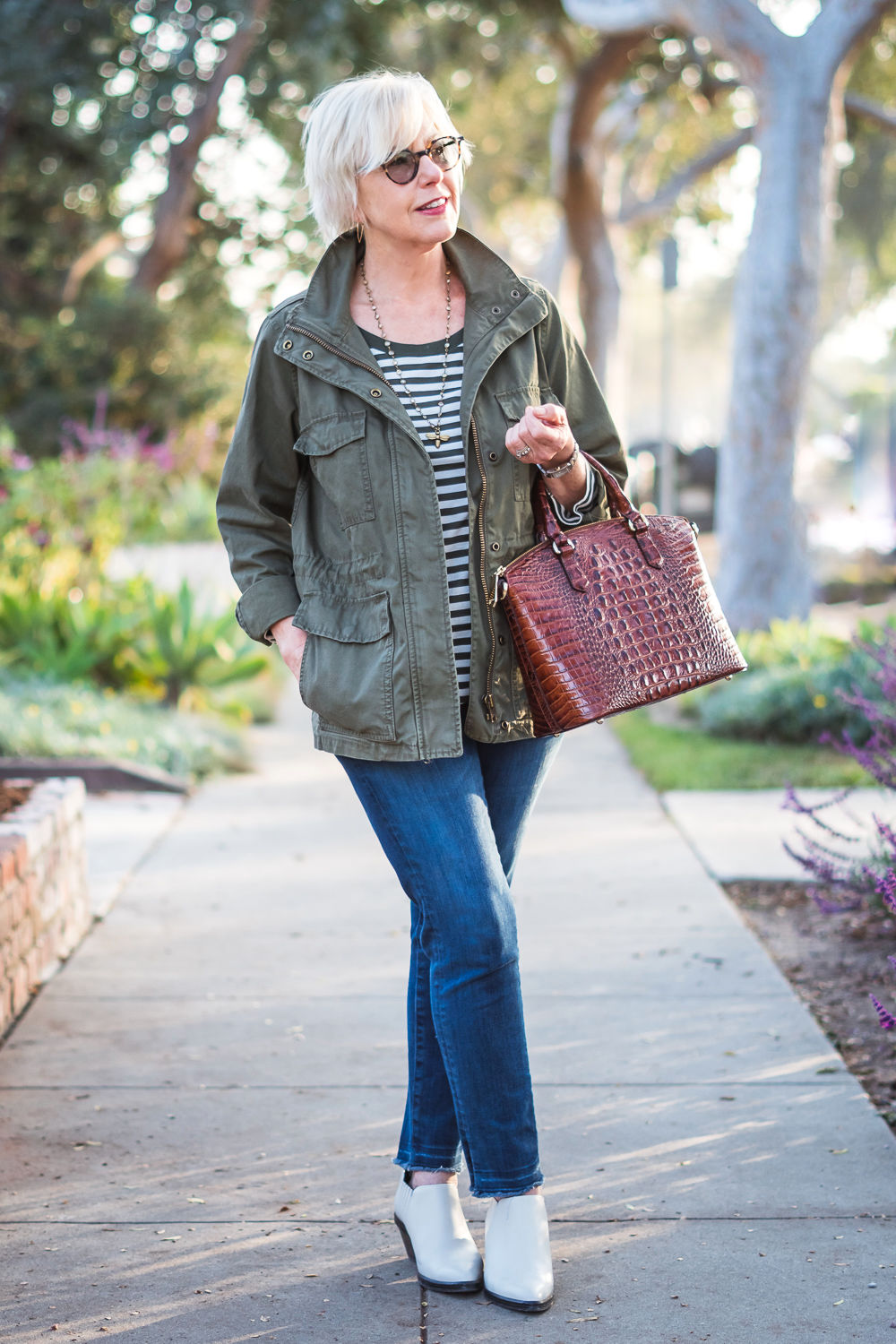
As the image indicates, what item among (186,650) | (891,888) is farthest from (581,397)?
(186,650)

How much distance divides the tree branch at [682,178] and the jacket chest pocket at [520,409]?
16707 millimetres

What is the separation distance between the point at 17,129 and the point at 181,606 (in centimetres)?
1127

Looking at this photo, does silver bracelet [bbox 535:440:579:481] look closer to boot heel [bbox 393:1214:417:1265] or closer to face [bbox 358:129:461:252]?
face [bbox 358:129:461:252]

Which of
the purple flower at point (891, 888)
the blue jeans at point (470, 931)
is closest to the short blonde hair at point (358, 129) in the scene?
the blue jeans at point (470, 931)

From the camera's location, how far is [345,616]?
2527 millimetres

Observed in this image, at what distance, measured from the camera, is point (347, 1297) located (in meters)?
2.59

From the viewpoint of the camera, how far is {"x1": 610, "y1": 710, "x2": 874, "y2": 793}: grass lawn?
7.04 m

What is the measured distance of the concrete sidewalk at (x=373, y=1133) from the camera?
2.55 m

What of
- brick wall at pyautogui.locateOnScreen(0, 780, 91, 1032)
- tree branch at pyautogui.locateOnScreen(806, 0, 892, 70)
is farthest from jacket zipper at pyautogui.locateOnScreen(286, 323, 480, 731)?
tree branch at pyautogui.locateOnScreen(806, 0, 892, 70)

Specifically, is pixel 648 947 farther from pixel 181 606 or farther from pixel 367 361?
pixel 181 606

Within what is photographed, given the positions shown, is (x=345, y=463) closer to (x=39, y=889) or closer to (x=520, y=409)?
(x=520, y=409)

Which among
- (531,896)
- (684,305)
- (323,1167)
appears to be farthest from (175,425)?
(684,305)

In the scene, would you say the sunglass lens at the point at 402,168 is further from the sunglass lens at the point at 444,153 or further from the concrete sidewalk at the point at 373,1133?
the concrete sidewalk at the point at 373,1133

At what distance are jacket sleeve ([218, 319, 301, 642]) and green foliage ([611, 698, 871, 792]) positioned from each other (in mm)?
4640
